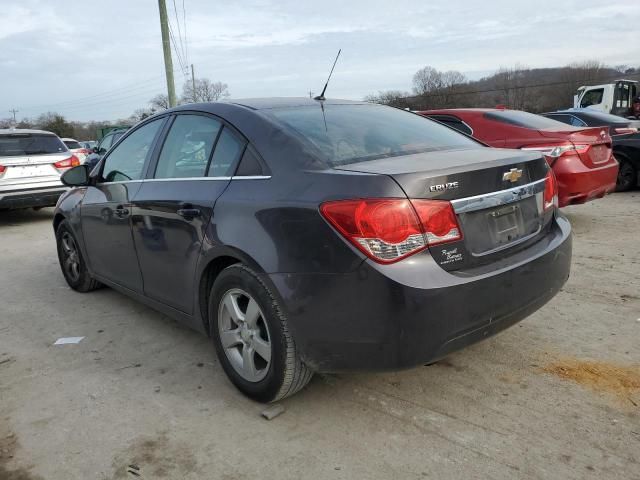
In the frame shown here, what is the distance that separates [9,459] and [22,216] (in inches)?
363

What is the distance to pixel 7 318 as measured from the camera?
177 inches

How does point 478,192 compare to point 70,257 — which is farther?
point 70,257

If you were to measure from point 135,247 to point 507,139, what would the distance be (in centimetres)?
477

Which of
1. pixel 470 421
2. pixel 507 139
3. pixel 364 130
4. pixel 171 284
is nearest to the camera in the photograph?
pixel 470 421

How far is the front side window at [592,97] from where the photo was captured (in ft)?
75.4

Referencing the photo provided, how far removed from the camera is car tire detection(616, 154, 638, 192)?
373 inches

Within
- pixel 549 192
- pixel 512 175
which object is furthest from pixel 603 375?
pixel 512 175

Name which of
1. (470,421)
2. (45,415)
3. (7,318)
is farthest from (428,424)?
(7,318)

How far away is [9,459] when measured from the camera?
252cm

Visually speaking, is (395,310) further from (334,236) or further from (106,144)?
(106,144)

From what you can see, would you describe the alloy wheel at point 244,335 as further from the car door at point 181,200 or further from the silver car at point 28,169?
the silver car at point 28,169

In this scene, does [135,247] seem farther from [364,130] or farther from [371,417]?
[371,417]

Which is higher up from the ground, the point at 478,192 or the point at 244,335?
the point at 478,192

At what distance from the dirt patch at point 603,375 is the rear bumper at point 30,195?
8271 millimetres
